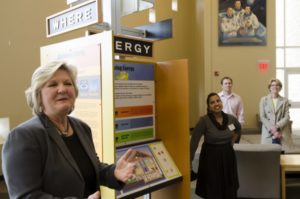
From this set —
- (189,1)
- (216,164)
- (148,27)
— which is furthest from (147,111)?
(189,1)

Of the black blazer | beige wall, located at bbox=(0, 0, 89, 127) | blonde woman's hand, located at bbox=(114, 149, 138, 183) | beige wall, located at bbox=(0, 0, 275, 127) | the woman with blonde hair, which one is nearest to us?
the black blazer

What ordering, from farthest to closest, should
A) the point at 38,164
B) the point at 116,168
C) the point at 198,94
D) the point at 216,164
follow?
the point at 198,94 < the point at 216,164 < the point at 116,168 < the point at 38,164

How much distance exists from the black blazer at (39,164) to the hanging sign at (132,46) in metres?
0.83

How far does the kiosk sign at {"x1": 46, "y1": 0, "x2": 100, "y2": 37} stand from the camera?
1.83 meters

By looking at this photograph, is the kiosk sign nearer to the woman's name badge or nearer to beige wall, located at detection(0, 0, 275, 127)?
the woman's name badge

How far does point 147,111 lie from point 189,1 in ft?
27.5

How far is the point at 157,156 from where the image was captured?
237 centimetres

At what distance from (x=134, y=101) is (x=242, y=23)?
312 inches

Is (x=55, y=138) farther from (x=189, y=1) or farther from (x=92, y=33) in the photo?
(x=189, y=1)

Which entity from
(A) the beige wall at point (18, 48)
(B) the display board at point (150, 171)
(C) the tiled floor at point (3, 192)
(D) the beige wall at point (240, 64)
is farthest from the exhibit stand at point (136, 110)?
(D) the beige wall at point (240, 64)

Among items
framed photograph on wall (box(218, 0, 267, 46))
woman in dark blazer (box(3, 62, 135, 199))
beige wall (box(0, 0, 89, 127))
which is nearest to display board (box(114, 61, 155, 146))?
woman in dark blazer (box(3, 62, 135, 199))

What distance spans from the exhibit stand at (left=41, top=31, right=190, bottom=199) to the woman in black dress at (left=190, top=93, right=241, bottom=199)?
2.24 ft

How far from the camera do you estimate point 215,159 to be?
313 cm

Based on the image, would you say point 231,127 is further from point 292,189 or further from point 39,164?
point 39,164
